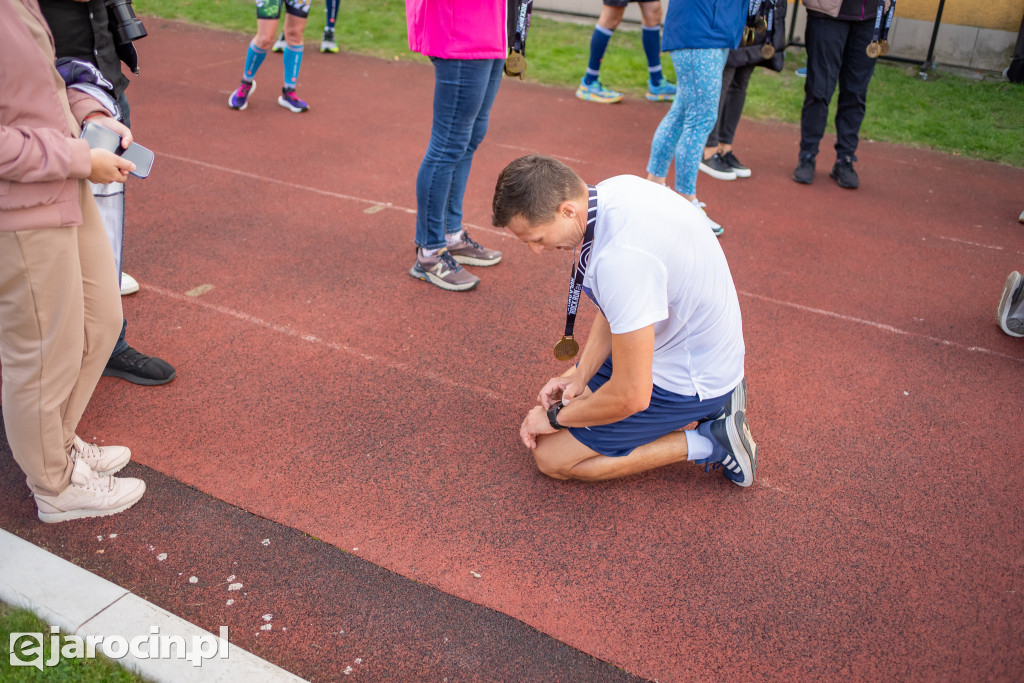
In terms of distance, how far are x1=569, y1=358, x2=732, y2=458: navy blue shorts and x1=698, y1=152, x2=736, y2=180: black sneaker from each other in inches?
157

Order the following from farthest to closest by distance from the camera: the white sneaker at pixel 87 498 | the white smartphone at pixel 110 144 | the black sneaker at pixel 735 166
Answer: the black sneaker at pixel 735 166
the white sneaker at pixel 87 498
the white smartphone at pixel 110 144

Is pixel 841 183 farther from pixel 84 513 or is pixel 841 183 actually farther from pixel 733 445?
pixel 84 513

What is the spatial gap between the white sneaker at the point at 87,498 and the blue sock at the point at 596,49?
6694mm

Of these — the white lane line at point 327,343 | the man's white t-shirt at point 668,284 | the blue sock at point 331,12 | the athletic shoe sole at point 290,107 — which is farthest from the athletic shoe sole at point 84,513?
the blue sock at point 331,12

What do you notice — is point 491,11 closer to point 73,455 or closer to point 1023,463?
point 73,455

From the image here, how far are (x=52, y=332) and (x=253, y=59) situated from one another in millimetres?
5538

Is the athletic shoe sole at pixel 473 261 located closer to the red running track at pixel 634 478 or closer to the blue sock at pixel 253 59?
the red running track at pixel 634 478

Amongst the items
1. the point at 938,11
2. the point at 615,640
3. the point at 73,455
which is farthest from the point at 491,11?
the point at 938,11

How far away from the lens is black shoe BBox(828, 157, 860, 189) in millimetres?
6477

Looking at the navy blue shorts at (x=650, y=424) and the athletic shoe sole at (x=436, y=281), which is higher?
the navy blue shorts at (x=650, y=424)

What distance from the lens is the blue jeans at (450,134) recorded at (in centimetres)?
400

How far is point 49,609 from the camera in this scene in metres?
2.38

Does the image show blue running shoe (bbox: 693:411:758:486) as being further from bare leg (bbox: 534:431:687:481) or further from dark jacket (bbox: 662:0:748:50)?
dark jacket (bbox: 662:0:748:50)

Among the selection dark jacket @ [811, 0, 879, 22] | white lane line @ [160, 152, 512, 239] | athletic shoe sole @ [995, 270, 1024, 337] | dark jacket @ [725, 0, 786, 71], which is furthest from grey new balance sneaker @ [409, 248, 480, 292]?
dark jacket @ [811, 0, 879, 22]
